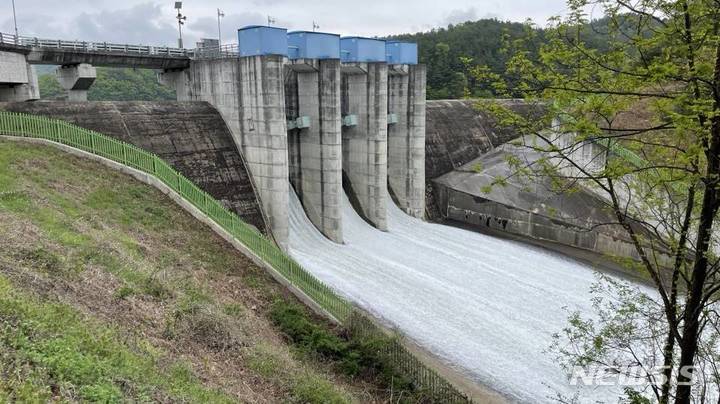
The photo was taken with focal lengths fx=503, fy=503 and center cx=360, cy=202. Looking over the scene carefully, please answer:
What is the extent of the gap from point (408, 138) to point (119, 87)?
6159 centimetres

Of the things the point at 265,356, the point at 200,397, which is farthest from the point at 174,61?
the point at 200,397

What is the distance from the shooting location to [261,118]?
2131 centimetres

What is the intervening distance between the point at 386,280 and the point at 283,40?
10807mm

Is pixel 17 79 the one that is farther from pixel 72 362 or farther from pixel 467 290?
pixel 467 290

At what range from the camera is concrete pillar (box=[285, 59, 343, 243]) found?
23.4 m

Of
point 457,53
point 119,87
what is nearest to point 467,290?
point 457,53

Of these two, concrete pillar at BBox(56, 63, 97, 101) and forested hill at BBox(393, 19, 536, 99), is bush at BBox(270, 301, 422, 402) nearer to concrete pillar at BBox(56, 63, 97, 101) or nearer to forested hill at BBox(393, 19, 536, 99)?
concrete pillar at BBox(56, 63, 97, 101)

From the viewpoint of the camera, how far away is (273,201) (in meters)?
21.8

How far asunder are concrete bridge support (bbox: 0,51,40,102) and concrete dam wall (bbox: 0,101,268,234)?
0.97m

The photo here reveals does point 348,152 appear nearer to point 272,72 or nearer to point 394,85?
point 394,85

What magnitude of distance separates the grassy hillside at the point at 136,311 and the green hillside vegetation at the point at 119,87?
6153cm

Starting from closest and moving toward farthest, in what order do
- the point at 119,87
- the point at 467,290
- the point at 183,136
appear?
the point at 467,290 < the point at 183,136 < the point at 119,87

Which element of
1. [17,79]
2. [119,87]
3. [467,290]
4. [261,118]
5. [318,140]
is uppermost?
[119,87]

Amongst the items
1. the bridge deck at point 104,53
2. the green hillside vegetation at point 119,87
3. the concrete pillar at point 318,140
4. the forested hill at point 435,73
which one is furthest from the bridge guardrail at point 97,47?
the green hillside vegetation at point 119,87
